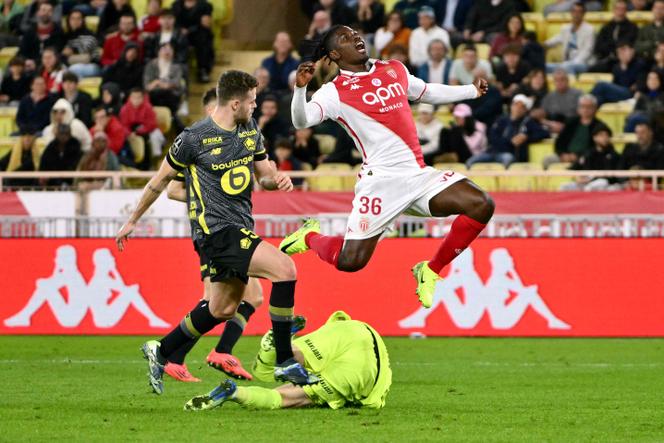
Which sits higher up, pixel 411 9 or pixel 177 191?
pixel 411 9

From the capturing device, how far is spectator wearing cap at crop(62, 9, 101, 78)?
23.3 meters

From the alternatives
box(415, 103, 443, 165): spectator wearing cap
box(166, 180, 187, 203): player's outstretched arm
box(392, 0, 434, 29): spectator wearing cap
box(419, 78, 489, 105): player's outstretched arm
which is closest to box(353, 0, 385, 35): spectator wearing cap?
box(392, 0, 434, 29): spectator wearing cap

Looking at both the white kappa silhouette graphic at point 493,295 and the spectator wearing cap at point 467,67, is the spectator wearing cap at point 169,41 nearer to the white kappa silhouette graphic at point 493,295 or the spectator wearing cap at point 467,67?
the spectator wearing cap at point 467,67

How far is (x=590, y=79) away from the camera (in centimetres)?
2084

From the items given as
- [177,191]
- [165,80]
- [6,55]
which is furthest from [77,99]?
[177,191]

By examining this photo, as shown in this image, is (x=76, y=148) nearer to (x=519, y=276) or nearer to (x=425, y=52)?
(x=425, y=52)

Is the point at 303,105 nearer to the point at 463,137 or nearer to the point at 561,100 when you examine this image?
the point at 463,137

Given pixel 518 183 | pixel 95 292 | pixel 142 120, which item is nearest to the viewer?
pixel 95 292

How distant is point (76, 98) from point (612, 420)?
46.0ft

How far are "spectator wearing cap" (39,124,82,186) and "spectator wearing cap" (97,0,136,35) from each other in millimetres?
3964

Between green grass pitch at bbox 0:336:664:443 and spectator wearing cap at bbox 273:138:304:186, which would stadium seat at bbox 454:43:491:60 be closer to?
spectator wearing cap at bbox 273:138:304:186

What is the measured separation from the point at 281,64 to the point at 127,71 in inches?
97.1

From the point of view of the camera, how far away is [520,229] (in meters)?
16.7

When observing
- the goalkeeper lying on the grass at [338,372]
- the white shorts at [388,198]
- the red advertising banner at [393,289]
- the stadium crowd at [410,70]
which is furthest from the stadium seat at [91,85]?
the goalkeeper lying on the grass at [338,372]
